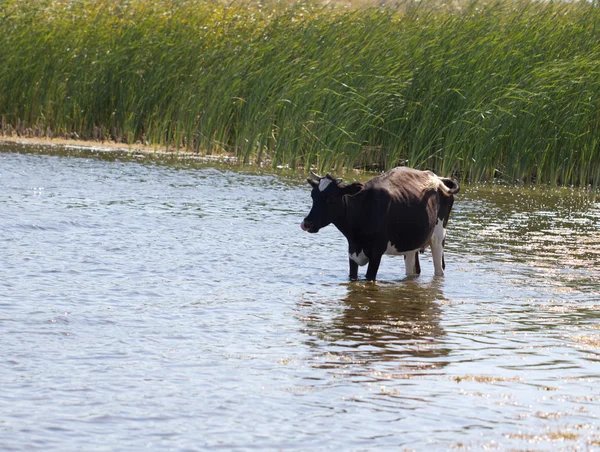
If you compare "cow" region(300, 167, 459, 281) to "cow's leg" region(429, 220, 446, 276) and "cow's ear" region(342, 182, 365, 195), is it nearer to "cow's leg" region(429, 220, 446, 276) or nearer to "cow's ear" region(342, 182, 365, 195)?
"cow's ear" region(342, 182, 365, 195)

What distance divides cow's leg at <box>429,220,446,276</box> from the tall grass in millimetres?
7216

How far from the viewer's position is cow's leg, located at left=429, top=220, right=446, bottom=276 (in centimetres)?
1041

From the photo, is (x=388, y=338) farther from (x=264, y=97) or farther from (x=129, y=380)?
(x=264, y=97)

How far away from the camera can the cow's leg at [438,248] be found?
1041 centimetres

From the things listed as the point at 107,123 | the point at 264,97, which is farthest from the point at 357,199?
the point at 107,123

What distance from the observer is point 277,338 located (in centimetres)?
718

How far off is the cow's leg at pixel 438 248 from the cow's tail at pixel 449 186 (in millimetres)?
297

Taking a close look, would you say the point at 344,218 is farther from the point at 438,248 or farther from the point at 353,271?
the point at 438,248

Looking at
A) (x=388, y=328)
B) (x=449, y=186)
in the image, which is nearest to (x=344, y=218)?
(x=449, y=186)

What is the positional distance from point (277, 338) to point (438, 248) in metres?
3.57

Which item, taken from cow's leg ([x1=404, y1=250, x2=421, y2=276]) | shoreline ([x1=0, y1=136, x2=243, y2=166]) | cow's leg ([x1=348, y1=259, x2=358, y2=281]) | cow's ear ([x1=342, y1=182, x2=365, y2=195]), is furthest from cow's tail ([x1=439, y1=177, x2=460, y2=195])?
shoreline ([x1=0, y1=136, x2=243, y2=166])

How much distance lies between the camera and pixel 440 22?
19.6 metres

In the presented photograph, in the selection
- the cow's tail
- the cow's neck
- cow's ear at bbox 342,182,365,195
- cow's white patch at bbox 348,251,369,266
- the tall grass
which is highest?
the tall grass

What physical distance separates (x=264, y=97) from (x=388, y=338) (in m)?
12.8
